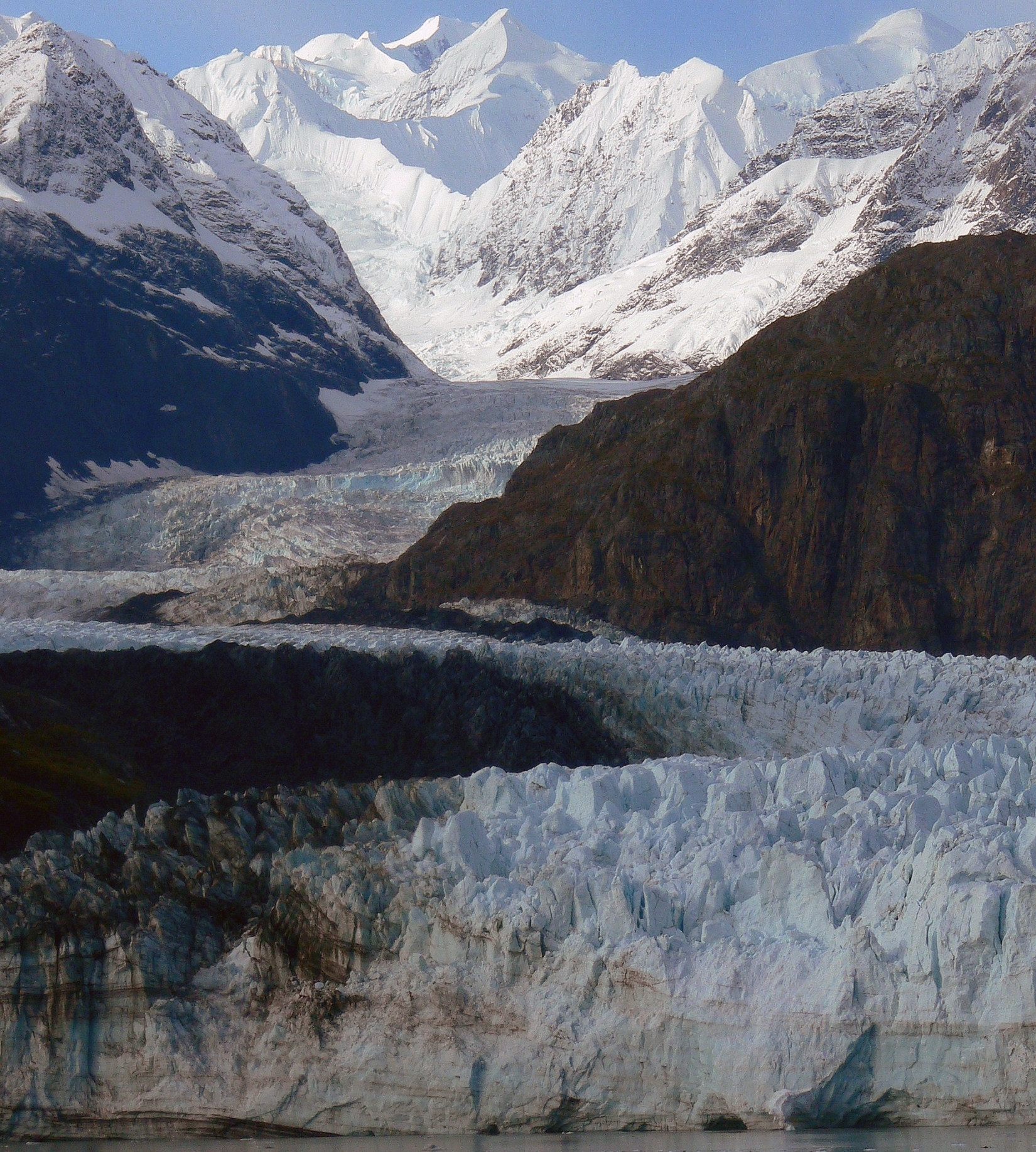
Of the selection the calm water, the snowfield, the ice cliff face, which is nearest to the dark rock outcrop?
the ice cliff face

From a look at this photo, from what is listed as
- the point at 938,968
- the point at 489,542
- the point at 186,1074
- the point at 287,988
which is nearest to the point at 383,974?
the point at 287,988

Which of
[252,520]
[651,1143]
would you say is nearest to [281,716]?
[651,1143]

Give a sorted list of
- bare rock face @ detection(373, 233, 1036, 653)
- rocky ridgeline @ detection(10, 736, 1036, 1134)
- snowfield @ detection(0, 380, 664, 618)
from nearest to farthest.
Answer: rocky ridgeline @ detection(10, 736, 1036, 1134) < bare rock face @ detection(373, 233, 1036, 653) < snowfield @ detection(0, 380, 664, 618)

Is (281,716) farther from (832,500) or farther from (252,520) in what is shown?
(252,520)

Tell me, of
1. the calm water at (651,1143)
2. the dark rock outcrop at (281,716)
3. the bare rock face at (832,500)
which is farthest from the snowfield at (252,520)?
the calm water at (651,1143)

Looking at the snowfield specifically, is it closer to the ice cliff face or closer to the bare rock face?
the bare rock face
